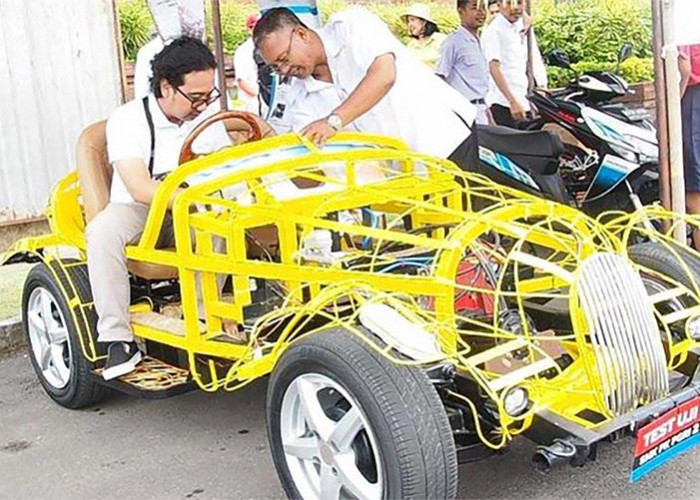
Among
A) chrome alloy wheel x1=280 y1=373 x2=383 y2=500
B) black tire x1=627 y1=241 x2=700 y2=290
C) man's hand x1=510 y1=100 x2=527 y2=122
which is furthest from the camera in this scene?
man's hand x1=510 y1=100 x2=527 y2=122

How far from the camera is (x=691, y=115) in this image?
22.1 ft

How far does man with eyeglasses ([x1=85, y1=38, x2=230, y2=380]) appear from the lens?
15.1 ft

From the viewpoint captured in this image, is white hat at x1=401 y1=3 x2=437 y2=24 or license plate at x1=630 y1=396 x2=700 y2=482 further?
white hat at x1=401 y1=3 x2=437 y2=24

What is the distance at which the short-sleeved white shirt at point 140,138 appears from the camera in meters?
4.71

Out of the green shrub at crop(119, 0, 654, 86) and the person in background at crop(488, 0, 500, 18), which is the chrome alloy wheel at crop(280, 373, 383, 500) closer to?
the person in background at crop(488, 0, 500, 18)

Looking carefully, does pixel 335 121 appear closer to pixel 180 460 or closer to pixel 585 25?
pixel 180 460

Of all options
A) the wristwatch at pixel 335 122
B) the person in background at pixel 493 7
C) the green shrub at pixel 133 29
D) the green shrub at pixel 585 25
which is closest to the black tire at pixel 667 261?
the wristwatch at pixel 335 122

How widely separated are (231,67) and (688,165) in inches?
232

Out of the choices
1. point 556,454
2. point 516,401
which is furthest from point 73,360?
point 556,454

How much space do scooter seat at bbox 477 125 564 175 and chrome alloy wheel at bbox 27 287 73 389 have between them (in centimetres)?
294

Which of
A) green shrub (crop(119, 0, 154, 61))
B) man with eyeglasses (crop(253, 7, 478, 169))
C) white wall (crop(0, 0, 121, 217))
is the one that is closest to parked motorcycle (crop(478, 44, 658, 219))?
man with eyeglasses (crop(253, 7, 478, 169))

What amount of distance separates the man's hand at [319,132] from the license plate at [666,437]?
1994 mm

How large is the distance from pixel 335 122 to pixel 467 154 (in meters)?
0.91

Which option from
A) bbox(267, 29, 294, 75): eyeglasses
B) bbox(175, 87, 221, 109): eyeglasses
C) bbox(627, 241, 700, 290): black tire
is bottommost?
bbox(627, 241, 700, 290): black tire
